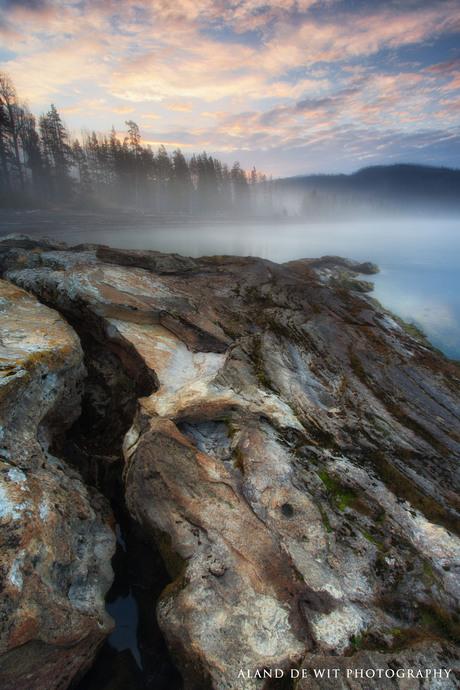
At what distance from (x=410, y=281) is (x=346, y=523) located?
41.4m

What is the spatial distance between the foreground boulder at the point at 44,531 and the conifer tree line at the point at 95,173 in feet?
206

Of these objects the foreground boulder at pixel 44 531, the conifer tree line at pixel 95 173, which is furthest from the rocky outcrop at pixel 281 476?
the conifer tree line at pixel 95 173

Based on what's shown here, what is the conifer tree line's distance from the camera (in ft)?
205

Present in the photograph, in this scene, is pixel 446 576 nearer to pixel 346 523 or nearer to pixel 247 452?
pixel 346 523


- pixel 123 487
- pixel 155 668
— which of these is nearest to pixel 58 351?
pixel 123 487

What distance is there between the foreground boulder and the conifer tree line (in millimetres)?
62675

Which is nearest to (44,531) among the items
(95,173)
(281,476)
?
(281,476)

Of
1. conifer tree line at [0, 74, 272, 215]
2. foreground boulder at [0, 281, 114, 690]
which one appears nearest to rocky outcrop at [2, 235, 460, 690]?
foreground boulder at [0, 281, 114, 690]

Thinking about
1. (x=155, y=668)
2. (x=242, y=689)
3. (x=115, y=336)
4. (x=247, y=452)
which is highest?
(x=115, y=336)

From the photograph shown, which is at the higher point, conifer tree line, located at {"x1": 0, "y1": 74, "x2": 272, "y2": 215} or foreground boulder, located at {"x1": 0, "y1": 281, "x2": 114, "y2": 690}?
conifer tree line, located at {"x1": 0, "y1": 74, "x2": 272, "y2": 215}

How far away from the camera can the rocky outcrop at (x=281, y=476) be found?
4211mm

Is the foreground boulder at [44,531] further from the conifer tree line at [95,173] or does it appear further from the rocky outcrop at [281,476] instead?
the conifer tree line at [95,173]

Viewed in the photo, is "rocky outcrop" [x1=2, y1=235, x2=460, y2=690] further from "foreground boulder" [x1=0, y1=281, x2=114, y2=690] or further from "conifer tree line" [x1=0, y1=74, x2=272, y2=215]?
"conifer tree line" [x1=0, y1=74, x2=272, y2=215]

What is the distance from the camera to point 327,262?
32312 mm
